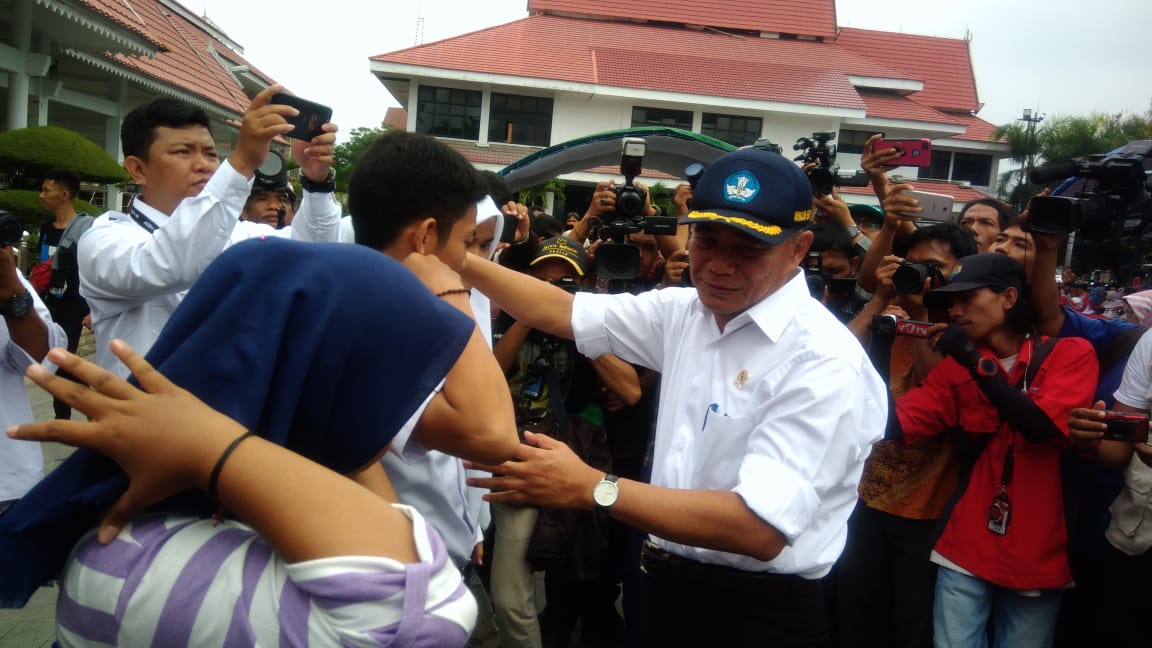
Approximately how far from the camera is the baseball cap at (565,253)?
358cm

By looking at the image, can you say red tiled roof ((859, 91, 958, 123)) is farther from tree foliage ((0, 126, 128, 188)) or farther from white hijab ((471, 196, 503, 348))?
white hijab ((471, 196, 503, 348))

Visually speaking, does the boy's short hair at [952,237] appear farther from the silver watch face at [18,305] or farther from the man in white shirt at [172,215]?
the silver watch face at [18,305]

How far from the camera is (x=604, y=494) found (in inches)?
65.9

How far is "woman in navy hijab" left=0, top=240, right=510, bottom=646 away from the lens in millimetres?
985

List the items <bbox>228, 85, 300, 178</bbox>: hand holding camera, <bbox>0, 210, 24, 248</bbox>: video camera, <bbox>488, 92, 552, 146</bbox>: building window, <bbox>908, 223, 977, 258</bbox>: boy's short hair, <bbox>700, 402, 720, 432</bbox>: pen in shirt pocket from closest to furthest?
<bbox>700, 402, 720, 432</bbox>: pen in shirt pocket, <bbox>228, 85, 300, 178</bbox>: hand holding camera, <bbox>0, 210, 24, 248</bbox>: video camera, <bbox>908, 223, 977, 258</bbox>: boy's short hair, <bbox>488, 92, 552, 146</bbox>: building window

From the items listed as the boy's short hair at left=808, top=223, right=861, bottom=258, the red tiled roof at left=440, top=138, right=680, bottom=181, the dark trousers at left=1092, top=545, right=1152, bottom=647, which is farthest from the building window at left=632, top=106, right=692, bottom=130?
the dark trousers at left=1092, top=545, right=1152, bottom=647

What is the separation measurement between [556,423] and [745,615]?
5.26ft

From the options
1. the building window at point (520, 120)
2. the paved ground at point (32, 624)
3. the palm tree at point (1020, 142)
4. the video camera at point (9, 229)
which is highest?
the palm tree at point (1020, 142)

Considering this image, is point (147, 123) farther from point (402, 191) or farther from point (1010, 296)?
point (1010, 296)

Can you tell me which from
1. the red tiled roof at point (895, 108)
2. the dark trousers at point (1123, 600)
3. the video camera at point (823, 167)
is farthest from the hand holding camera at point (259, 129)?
the red tiled roof at point (895, 108)

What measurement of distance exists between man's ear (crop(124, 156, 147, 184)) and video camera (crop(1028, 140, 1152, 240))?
3.08 meters

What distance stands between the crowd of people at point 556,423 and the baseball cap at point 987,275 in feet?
0.03

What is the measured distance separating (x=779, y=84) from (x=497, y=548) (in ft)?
77.7

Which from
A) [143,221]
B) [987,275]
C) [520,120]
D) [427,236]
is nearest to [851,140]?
[520,120]
